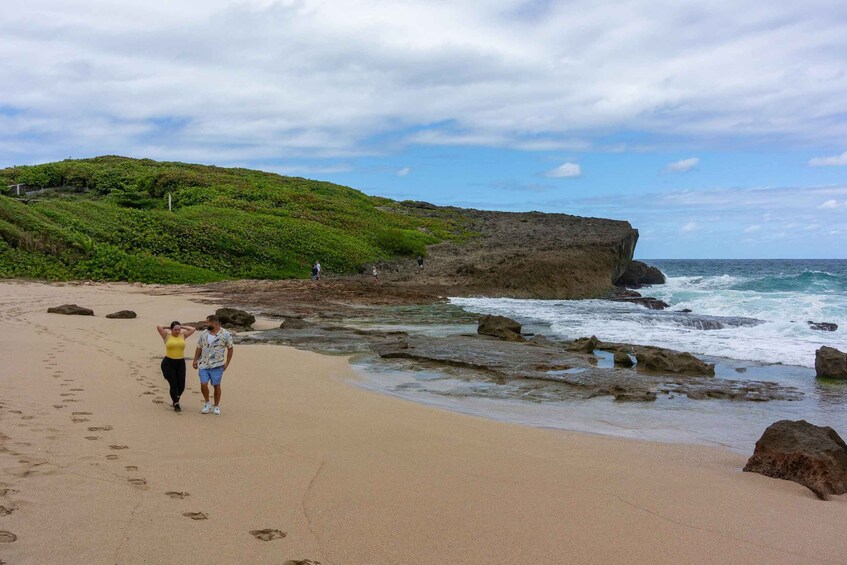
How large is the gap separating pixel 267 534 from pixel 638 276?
159ft

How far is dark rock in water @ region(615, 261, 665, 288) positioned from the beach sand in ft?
135

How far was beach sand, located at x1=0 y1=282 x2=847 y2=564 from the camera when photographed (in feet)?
16.3

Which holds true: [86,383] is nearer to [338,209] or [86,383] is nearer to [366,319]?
[366,319]

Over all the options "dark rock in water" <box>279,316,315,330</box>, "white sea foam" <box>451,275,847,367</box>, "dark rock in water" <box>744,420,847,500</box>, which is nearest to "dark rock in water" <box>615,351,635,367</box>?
"white sea foam" <box>451,275,847,367</box>

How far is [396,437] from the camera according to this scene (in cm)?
834

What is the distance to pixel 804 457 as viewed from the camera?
23.5 ft

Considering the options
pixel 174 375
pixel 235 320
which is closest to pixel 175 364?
pixel 174 375

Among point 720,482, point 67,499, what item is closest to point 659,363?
point 720,482

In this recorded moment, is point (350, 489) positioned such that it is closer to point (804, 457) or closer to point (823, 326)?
point (804, 457)

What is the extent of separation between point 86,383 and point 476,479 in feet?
20.4

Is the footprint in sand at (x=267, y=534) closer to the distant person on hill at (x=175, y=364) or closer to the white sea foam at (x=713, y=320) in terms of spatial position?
the distant person on hill at (x=175, y=364)

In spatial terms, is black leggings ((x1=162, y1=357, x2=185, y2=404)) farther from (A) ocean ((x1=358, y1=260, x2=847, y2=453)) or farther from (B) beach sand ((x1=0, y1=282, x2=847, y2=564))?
(A) ocean ((x1=358, y1=260, x2=847, y2=453))

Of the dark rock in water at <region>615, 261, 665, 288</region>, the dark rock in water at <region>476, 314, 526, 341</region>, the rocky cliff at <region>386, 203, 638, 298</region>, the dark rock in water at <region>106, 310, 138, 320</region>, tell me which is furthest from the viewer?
the dark rock in water at <region>615, 261, 665, 288</region>

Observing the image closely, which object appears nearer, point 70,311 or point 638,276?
point 70,311
